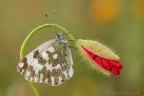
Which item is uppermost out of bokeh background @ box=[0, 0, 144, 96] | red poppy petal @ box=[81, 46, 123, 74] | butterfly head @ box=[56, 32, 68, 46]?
bokeh background @ box=[0, 0, 144, 96]

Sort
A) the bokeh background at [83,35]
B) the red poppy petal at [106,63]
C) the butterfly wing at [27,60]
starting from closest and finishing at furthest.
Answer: the butterfly wing at [27,60] → the red poppy petal at [106,63] → the bokeh background at [83,35]

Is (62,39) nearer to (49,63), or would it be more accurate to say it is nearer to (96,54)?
(49,63)

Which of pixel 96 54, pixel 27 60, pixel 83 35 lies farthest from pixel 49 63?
pixel 83 35

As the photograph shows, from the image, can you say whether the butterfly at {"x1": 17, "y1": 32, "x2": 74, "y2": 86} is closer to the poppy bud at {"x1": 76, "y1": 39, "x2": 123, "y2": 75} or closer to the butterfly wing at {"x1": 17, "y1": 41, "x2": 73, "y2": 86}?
the butterfly wing at {"x1": 17, "y1": 41, "x2": 73, "y2": 86}

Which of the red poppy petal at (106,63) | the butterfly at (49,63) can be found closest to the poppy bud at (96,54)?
the red poppy petal at (106,63)

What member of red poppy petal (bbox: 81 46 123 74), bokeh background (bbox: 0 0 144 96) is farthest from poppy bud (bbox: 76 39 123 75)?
bokeh background (bbox: 0 0 144 96)

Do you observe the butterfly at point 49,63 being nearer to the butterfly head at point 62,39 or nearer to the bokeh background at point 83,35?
the butterfly head at point 62,39

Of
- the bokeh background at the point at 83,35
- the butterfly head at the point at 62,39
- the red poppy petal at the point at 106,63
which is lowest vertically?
the red poppy petal at the point at 106,63

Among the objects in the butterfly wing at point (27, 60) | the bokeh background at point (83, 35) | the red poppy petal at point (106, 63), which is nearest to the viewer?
the butterfly wing at point (27, 60)
